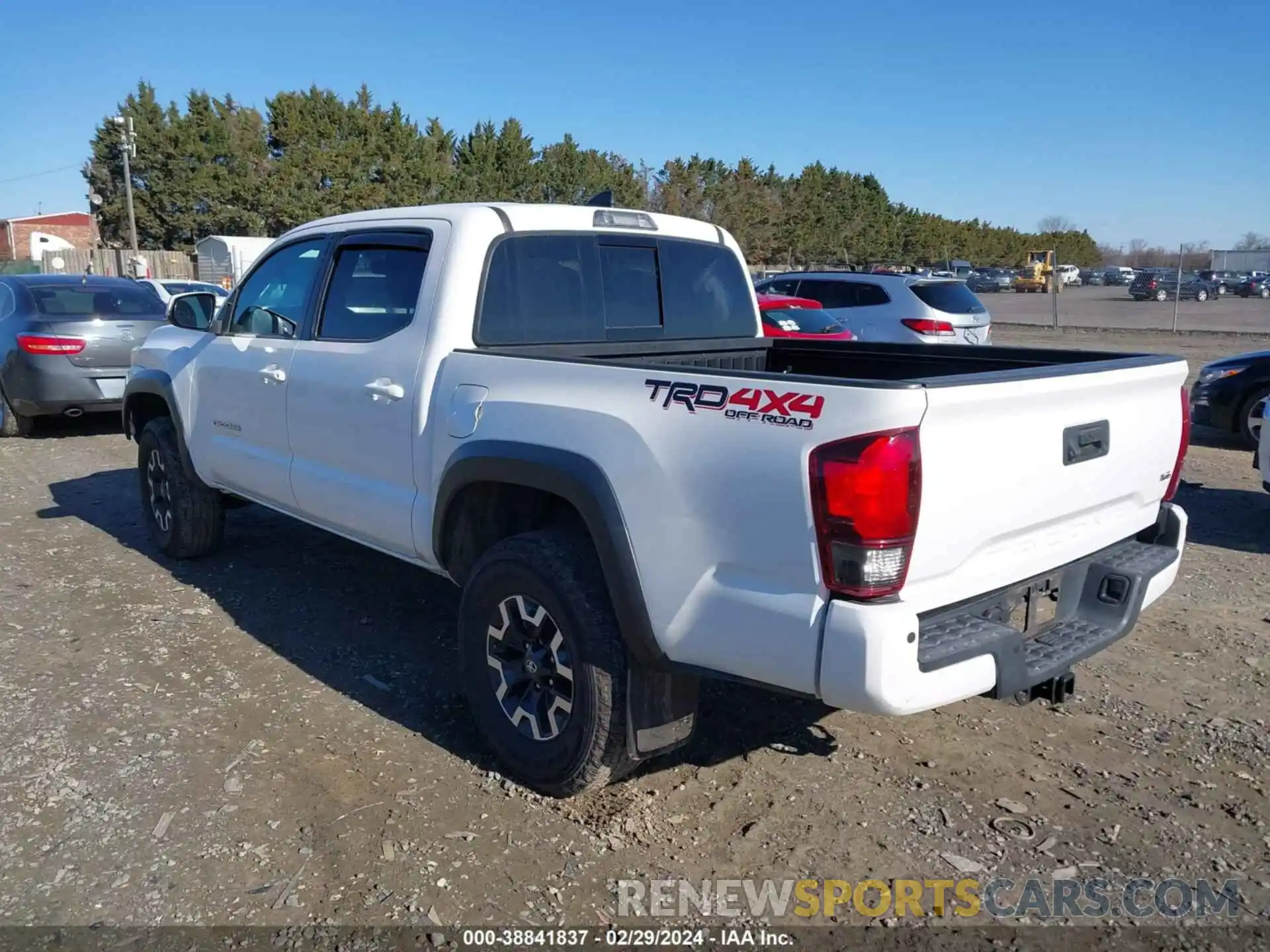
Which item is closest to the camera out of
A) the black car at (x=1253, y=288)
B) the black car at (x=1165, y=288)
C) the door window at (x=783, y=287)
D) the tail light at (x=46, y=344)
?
the tail light at (x=46, y=344)

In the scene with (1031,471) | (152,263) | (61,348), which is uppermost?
(152,263)

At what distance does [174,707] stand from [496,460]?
188 centimetres

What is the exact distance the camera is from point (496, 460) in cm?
344

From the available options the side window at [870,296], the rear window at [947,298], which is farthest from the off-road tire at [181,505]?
the rear window at [947,298]

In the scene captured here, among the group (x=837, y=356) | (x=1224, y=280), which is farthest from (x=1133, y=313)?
(x=837, y=356)

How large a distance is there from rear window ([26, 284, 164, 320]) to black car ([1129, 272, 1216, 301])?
46.3 meters

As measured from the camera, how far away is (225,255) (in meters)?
39.2

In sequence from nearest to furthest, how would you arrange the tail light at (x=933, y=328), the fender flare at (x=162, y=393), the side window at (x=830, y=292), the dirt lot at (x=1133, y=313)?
1. the fender flare at (x=162, y=393)
2. the tail light at (x=933, y=328)
3. the side window at (x=830, y=292)
4. the dirt lot at (x=1133, y=313)

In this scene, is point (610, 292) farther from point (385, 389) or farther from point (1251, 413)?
point (1251, 413)

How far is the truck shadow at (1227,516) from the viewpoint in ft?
21.8

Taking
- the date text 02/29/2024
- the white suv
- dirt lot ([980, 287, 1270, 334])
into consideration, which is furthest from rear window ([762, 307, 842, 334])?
dirt lot ([980, 287, 1270, 334])

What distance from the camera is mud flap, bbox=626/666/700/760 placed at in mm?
3180

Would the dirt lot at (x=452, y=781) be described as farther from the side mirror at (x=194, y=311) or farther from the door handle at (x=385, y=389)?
the side mirror at (x=194, y=311)

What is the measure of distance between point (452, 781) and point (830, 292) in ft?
41.4
